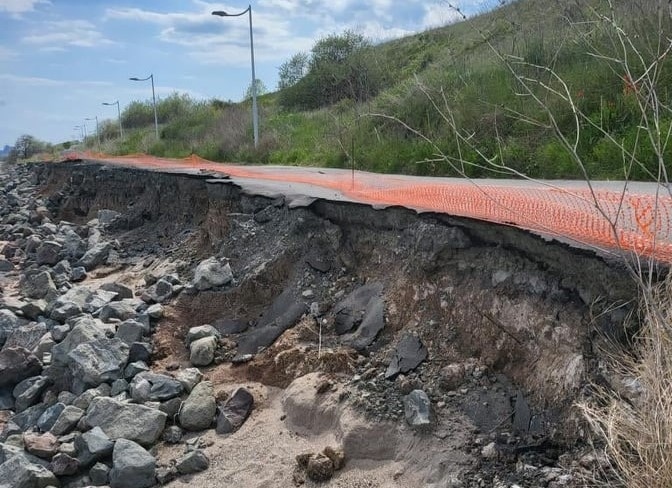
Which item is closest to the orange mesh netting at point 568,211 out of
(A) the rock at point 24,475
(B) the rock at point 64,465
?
(B) the rock at point 64,465

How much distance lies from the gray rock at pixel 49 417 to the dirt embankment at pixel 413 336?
90 centimetres

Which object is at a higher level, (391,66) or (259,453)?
(391,66)

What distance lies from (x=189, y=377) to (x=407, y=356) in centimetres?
185

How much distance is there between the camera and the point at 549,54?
39.5 ft

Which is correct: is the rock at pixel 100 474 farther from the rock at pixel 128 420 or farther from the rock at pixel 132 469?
the rock at pixel 128 420

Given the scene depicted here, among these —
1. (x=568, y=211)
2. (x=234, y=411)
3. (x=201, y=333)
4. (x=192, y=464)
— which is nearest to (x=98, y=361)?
(x=201, y=333)

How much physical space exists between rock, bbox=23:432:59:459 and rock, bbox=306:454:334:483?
1.88m

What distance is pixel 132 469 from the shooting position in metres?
4.03

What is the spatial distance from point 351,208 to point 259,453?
2.47m

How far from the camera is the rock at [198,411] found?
457 cm

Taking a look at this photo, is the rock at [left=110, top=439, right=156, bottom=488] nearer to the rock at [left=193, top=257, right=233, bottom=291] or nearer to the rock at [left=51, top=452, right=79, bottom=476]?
the rock at [left=51, top=452, right=79, bottom=476]

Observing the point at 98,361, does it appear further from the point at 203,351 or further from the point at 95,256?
the point at 95,256

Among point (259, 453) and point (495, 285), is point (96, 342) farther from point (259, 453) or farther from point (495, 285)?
point (495, 285)

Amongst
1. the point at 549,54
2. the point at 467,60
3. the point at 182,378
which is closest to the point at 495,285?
the point at 182,378
